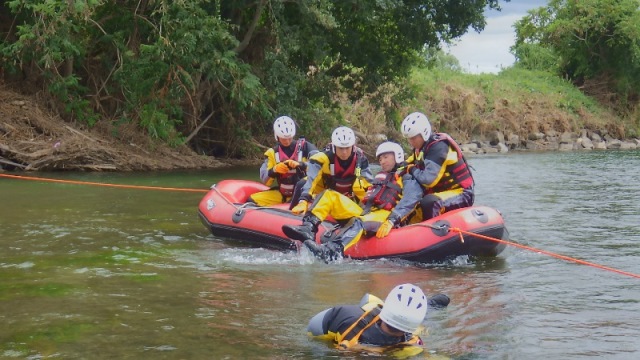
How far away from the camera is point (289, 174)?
405 inches

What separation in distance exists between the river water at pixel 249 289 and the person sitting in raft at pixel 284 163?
0.94m

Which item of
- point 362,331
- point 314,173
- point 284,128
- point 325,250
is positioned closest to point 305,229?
point 325,250

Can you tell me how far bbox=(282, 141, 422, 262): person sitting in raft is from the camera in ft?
28.0

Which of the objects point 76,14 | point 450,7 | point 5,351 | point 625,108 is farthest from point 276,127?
point 625,108

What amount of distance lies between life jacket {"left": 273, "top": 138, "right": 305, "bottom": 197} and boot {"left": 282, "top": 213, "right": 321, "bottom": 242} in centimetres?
146

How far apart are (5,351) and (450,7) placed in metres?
Result: 18.0

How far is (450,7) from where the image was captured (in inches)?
859

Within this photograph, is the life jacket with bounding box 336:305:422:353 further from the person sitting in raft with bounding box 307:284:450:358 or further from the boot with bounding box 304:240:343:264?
the boot with bounding box 304:240:343:264

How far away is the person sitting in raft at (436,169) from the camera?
8.70 m

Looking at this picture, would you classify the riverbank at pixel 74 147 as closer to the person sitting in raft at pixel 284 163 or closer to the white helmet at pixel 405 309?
the person sitting in raft at pixel 284 163

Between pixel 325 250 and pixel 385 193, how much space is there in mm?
900

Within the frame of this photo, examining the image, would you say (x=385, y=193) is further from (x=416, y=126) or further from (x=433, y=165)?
(x=416, y=126)

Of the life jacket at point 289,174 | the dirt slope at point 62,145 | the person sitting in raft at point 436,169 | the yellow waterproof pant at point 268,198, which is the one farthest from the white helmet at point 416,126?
the dirt slope at point 62,145

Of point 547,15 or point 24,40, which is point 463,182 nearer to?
point 24,40
